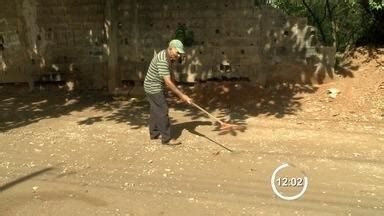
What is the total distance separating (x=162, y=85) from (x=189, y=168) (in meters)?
1.41

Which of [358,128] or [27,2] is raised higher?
[27,2]

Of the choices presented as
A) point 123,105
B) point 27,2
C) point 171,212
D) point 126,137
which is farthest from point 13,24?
point 171,212

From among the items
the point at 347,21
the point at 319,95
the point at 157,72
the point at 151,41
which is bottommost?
the point at 319,95

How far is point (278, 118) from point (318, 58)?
192cm

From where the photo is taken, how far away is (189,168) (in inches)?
246

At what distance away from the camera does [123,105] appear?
9875mm

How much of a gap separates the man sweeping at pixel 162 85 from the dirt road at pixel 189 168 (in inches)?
A: 11.1

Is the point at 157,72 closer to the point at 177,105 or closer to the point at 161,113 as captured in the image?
the point at 161,113

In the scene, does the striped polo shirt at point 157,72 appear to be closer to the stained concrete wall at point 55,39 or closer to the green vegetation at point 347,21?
the stained concrete wall at point 55,39

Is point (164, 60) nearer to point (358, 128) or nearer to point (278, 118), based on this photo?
point (278, 118)

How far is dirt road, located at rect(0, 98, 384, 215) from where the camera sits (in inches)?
205
